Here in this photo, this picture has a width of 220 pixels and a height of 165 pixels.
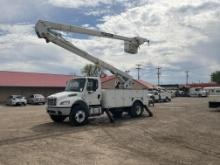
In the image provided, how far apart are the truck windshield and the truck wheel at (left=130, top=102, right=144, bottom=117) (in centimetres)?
472

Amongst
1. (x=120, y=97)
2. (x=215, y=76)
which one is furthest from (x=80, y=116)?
(x=215, y=76)

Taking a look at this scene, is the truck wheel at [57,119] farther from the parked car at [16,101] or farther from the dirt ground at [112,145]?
the parked car at [16,101]

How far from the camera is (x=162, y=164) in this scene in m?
9.53

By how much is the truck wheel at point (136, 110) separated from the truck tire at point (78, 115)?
183 inches

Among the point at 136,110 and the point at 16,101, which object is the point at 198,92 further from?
the point at 136,110

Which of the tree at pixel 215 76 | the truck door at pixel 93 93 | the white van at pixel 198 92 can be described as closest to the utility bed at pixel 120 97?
the truck door at pixel 93 93

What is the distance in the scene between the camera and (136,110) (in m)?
22.6

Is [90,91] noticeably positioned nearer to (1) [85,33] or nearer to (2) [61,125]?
(2) [61,125]

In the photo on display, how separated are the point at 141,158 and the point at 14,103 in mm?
36197

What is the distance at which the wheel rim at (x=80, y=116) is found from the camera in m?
17.9

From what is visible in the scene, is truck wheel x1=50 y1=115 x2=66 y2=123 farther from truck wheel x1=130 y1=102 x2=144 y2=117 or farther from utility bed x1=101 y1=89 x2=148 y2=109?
truck wheel x1=130 y1=102 x2=144 y2=117

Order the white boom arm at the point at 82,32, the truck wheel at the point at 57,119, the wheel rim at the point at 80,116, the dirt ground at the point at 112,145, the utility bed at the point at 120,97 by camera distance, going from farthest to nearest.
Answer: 1. the utility bed at the point at 120,97
2. the truck wheel at the point at 57,119
3. the white boom arm at the point at 82,32
4. the wheel rim at the point at 80,116
5. the dirt ground at the point at 112,145

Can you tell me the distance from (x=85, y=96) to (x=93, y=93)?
0.68 metres

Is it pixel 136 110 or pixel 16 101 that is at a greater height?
pixel 16 101
